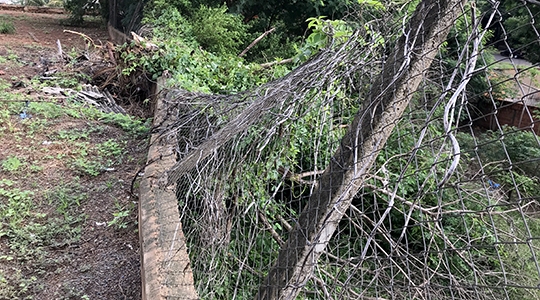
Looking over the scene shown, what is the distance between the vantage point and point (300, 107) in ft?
7.85

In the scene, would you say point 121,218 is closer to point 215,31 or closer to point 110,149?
point 110,149

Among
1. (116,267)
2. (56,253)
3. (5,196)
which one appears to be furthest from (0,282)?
(5,196)

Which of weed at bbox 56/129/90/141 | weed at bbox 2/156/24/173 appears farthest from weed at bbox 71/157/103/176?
weed at bbox 56/129/90/141

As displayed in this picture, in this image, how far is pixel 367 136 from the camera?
5.63 feet

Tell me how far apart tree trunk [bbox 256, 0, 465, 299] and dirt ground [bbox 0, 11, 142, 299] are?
1136mm

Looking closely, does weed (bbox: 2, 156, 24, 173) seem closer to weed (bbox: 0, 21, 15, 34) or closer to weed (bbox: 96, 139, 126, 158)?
weed (bbox: 96, 139, 126, 158)

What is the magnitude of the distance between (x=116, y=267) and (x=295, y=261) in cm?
141

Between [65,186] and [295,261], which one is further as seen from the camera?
[65,186]

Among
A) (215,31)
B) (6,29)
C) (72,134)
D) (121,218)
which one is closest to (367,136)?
(121,218)

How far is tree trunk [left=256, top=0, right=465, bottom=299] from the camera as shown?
1578 millimetres

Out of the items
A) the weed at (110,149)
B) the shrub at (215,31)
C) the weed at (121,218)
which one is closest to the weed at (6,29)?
the shrub at (215,31)

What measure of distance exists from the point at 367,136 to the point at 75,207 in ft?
8.73

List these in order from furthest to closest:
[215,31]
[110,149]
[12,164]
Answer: [215,31] → [110,149] → [12,164]

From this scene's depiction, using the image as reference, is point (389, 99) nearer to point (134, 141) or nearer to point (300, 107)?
point (300, 107)
